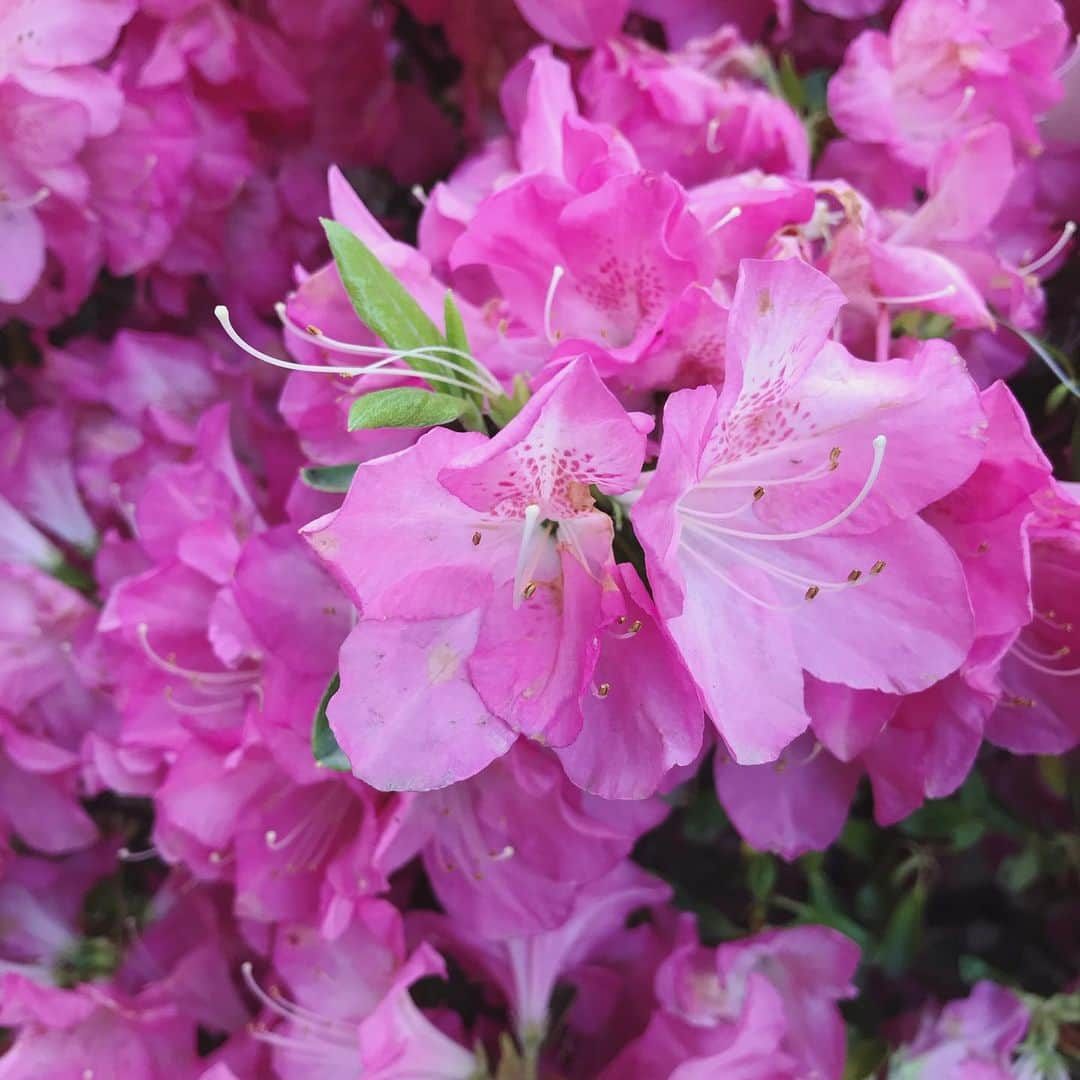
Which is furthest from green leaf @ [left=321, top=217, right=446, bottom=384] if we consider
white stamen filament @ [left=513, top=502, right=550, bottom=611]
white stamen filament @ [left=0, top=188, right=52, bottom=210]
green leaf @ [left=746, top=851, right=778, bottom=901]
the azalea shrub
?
green leaf @ [left=746, top=851, right=778, bottom=901]

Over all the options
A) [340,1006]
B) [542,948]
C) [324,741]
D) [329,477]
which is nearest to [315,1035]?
[340,1006]

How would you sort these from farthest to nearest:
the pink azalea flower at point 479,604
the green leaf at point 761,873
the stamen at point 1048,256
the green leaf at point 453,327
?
the green leaf at point 761,873 → the stamen at point 1048,256 → the green leaf at point 453,327 → the pink azalea flower at point 479,604

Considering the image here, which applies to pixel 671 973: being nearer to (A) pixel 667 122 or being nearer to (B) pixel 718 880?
(B) pixel 718 880

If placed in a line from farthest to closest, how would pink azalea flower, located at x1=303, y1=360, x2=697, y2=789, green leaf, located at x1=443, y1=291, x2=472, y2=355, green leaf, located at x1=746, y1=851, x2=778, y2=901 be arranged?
1. green leaf, located at x1=746, y1=851, x2=778, y2=901
2. green leaf, located at x1=443, y1=291, x2=472, y2=355
3. pink azalea flower, located at x1=303, y1=360, x2=697, y2=789

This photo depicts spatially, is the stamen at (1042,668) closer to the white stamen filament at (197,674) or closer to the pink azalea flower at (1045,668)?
the pink azalea flower at (1045,668)

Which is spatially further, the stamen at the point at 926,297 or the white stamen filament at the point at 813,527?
the stamen at the point at 926,297

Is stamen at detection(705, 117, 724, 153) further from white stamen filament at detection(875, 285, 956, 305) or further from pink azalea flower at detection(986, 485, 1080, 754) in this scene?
pink azalea flower at detection(986, 485, 1080, 754)

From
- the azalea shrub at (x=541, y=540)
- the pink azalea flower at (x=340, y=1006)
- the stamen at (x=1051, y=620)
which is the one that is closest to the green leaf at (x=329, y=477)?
the azalea shrub at (x=541, y=540)

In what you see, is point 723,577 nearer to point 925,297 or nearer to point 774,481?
point 774,481
